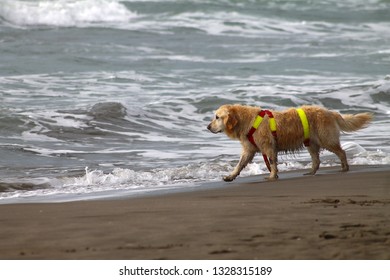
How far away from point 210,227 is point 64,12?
25603 millimetres

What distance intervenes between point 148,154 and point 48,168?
1.71 metres

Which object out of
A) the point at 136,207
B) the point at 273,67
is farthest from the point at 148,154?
the point at 273,67

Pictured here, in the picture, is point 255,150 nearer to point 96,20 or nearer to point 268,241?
point 268,241

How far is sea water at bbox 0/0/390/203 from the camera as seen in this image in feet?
37.2

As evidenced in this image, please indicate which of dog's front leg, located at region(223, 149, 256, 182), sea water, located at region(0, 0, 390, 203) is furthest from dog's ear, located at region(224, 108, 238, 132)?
sea water, located at region(0, 0, 390, 203)

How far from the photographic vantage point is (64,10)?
1206 inches

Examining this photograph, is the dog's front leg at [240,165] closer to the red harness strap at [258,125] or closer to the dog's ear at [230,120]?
the red harness strap at [258,125]

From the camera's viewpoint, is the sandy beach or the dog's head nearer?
the sandy beach

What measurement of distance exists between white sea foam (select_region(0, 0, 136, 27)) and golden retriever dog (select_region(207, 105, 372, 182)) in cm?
1988

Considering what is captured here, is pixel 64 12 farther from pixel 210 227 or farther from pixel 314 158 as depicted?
pixel 210 227

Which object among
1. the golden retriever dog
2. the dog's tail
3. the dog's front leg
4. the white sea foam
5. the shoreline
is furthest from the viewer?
the white sea foam

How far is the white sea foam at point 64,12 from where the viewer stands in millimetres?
29406

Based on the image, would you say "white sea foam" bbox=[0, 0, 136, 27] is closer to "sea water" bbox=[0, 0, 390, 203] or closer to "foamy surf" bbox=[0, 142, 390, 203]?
"sea water" bbox=[0, 0, 390, 203]

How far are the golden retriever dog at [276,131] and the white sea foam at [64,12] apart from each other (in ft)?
65.2
